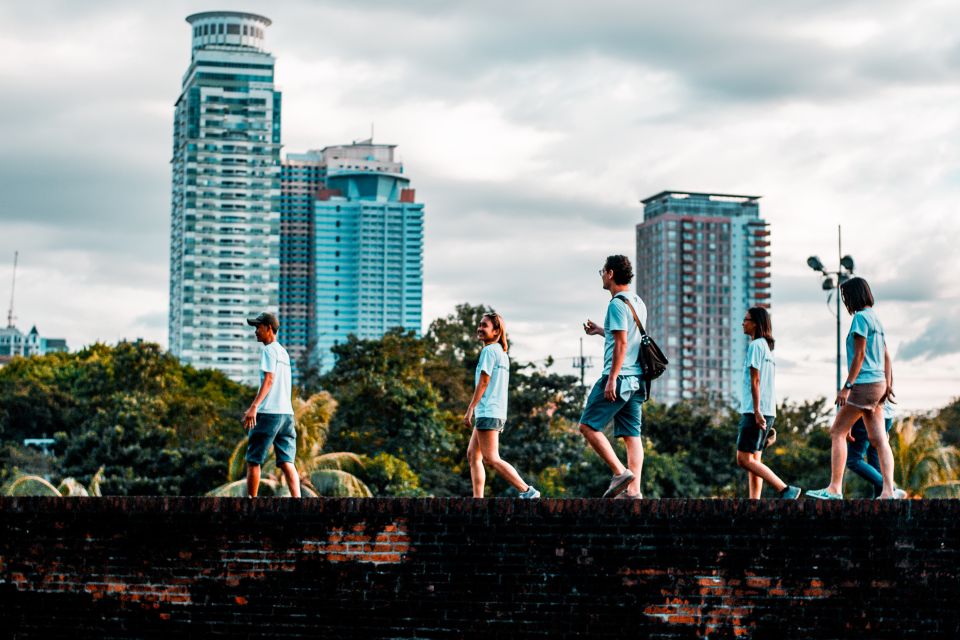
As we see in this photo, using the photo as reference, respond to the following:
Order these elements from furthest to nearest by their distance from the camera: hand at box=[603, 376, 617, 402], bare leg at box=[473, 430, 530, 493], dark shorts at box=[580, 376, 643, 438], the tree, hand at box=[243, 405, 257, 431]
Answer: the tree → hand at box=[243, 405, 257, 431] → bare leg at box=[473, 430, 530, 493] → dark shorts at box=[580, 376, 643, 438] → hand at box=[603, 376, 617, 402]

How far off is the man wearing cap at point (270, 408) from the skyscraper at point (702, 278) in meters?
128

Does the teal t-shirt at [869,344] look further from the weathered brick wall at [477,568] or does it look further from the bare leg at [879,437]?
the weathered brick wall at [477,568]

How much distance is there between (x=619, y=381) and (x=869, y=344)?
177 centimetres

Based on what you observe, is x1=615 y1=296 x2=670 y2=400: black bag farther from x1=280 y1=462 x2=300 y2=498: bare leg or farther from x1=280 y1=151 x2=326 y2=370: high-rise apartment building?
x1=280 y1=151 x2=326 y2=370: high-rise apartment building

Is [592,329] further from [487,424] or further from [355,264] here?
[355,264]

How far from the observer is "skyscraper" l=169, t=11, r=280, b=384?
129250 millimetres

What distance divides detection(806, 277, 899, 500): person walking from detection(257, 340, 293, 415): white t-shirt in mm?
4130

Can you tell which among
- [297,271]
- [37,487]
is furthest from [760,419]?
[297,271]

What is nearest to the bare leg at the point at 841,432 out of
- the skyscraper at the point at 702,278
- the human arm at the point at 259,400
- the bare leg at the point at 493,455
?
the bare leg at the point at 493,455

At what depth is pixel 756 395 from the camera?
32.1ft

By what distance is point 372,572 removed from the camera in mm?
9445

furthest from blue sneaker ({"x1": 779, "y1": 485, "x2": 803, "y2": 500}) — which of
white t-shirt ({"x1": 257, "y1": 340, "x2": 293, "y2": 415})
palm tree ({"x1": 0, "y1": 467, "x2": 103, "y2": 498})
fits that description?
palm tree ({"x1": 0, "y1": 467, "x2": 103, "y2": 498})

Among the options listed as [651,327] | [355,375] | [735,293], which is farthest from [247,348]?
[355,375]

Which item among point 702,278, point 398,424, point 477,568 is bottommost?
point 477,568
